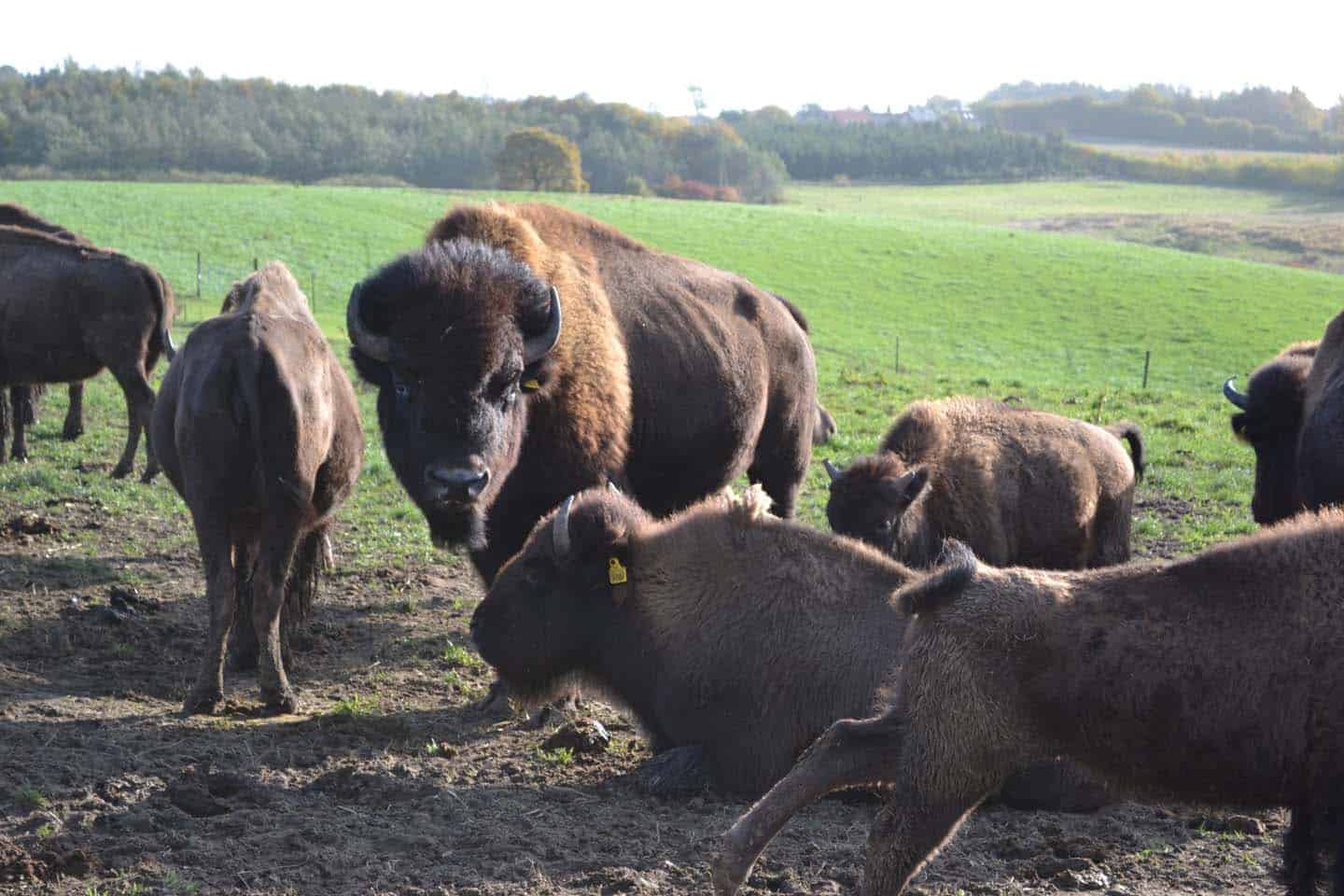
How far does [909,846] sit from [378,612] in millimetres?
5908

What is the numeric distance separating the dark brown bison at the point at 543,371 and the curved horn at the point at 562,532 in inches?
19.5

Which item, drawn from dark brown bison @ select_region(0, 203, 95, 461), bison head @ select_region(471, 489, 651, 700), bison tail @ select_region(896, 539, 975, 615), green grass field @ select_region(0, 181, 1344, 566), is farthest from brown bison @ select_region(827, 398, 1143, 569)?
dark brown bison @ select_region(0, 203, 95, 461)

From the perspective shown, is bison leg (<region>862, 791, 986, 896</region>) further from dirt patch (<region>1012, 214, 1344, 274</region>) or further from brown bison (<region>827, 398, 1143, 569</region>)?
dirt patch (<region>1012, 214, 1344, 274</region>)

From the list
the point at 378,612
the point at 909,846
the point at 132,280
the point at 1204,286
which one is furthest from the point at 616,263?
the point at 1204,286

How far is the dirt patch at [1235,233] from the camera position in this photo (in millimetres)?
65688

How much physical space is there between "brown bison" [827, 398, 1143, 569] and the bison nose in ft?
8.72

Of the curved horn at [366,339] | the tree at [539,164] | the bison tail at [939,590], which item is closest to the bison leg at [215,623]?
the curved horn at [366,339]

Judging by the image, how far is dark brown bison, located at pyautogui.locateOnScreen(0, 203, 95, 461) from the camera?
14594 mm

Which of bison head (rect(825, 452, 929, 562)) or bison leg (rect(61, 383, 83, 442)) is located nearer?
bison head (rect(825, 452, 929, 562))

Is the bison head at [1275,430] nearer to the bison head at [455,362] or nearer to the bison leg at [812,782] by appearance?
the bison head at [455,362]

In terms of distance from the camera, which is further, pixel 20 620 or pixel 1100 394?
pixel 1100 394

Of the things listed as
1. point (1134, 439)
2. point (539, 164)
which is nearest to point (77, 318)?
point (1134, 439)

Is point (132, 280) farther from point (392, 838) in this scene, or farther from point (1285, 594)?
point (1285, 594)

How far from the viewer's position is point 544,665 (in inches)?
275
